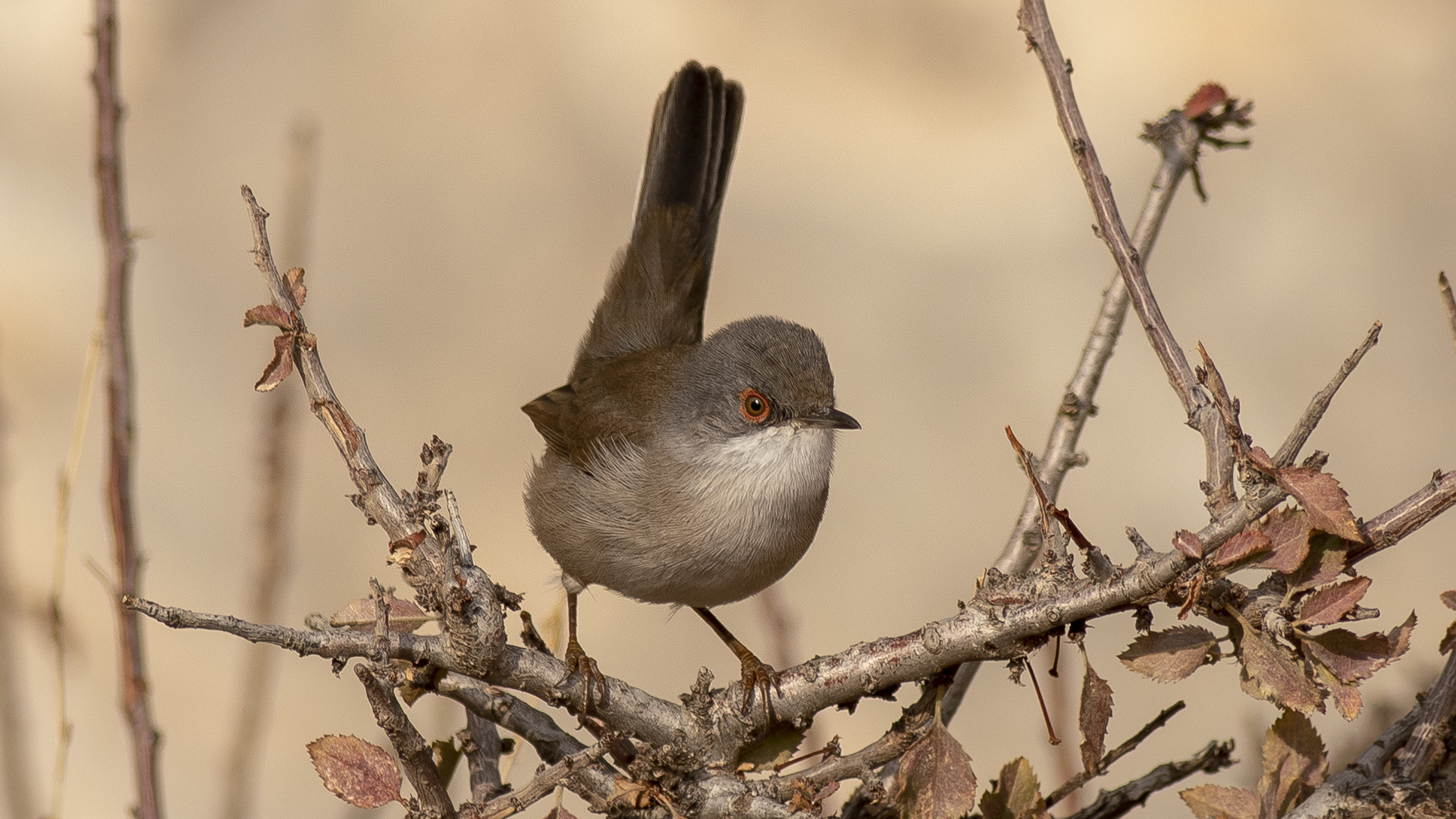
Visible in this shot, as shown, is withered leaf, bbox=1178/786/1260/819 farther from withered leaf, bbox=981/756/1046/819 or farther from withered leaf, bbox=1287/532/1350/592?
withered leaf, bbox=1287/532/1350/592

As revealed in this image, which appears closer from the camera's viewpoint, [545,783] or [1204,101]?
[545,783]

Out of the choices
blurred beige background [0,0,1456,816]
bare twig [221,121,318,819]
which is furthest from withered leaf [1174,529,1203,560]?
blurred beige background [0,0,1456,816]

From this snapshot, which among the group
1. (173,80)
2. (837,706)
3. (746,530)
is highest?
(173,80)

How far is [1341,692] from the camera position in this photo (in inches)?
68.3

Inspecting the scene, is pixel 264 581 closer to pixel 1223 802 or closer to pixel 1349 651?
pixel 1223 802

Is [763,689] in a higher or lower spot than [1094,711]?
higher

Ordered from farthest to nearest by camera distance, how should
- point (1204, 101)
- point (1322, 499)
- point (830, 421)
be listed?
point (830, 421) < point (1204, 101) < point (1322, 499)

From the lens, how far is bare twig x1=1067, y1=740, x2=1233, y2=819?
2.10 m

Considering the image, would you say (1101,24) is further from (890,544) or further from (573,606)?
(573,606)

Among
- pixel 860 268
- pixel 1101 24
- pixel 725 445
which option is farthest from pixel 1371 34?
pixel 725 445

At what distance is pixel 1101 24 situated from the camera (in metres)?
5.69

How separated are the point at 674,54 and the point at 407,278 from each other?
171cm

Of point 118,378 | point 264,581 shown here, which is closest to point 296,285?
point 118,378

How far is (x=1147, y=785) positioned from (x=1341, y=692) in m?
0.47
